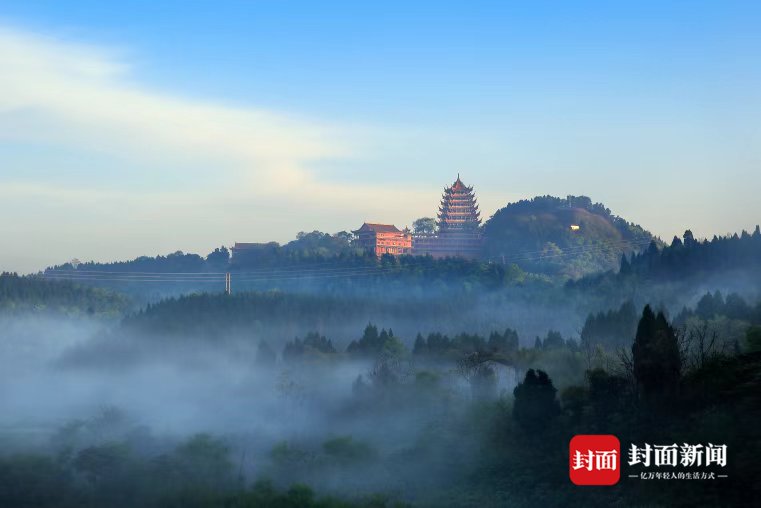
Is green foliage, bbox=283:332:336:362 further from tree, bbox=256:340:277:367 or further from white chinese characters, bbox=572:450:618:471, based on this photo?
white chinese characters, bbox=572:450:618:471

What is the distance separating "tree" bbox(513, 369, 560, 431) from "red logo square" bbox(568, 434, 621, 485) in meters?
9.63

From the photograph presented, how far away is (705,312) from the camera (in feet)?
432

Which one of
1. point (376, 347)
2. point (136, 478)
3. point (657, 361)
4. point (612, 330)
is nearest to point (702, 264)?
point (612, 330)

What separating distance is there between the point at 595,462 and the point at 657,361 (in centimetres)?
1246

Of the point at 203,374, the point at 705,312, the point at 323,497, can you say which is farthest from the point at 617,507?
the point at 203,374

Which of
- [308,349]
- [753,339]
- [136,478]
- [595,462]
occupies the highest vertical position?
[753,339]

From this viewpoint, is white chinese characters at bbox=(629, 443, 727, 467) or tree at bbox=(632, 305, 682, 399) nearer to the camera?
white chinese characters at bbox=(629, 443, 727, 467)

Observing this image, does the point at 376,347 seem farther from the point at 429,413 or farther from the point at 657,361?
the point at 657,361

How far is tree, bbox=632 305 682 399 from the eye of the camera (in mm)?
86562

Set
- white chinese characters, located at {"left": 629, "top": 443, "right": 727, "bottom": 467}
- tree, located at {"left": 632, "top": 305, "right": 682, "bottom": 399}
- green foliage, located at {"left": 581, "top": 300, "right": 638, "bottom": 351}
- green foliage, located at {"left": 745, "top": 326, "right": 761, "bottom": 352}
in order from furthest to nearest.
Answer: green foliage, located at {"left": 581, "top": 300, "right": 638, "bottom": 351} < green foliage, located at {"left": 745, "top": 326, "right": 761, "bottom": 352} < tree, located at {"left": 632, "top": 305, "right": 682, "bottom": 399} < white chinese characters, located at {"left": 629, "top": 443, "right": 727, "bottom": 467}

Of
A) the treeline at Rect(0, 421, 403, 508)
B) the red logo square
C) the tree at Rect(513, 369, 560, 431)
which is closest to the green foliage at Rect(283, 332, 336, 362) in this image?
the treeline at Rect(0, 421, 403, 508)

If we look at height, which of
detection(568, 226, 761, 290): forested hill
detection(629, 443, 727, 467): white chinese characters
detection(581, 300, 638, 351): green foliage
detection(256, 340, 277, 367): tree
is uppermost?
detection(568, 226, 761, 290): forested hill

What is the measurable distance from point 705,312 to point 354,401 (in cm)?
4684

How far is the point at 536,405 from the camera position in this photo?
9775 cm
